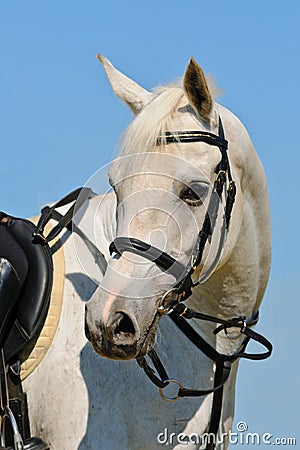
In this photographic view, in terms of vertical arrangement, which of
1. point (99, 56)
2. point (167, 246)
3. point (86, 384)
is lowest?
point (86, 384)

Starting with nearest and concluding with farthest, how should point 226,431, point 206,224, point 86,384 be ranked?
point 206,224, point 86,384, point 226,431

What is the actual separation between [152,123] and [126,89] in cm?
61

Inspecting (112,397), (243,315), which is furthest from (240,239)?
(112,397)

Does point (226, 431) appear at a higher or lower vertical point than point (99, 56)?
lower

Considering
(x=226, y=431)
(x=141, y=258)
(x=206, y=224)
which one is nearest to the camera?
(x=141, y=258)

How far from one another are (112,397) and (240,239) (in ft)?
3.53

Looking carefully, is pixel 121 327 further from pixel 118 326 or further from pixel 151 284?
pixel 151 284

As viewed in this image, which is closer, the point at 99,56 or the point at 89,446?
the point at 89,446

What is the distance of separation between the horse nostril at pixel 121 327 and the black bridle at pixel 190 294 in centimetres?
21

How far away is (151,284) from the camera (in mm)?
3910

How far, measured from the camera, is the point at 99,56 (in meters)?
4.82

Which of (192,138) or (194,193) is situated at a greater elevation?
(192,138)

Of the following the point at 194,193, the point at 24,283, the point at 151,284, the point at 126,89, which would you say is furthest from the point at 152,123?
the point at 24,283

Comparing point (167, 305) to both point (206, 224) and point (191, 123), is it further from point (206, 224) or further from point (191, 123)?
point (191, 123)
